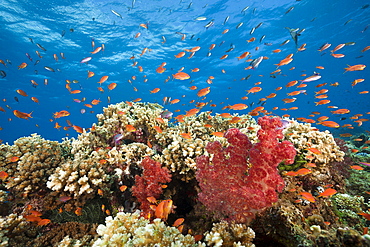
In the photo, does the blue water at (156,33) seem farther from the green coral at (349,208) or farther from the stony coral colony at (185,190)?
the green coral at (349,208)

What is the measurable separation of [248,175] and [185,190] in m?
2.41

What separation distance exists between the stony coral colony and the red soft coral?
24mm

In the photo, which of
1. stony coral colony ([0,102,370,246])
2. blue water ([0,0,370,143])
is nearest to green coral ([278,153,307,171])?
stony coral colony ([0,102,370,246])

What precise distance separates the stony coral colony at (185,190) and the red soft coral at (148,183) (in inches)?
0.9

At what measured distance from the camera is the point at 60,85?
3681 cm

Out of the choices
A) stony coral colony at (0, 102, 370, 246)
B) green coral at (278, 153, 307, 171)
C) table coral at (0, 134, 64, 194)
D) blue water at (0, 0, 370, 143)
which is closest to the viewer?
stony coral colony at (0, 102, 370, 246)

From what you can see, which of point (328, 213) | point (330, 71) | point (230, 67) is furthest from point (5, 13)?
point (330, 71)

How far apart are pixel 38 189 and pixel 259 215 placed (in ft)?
19.5

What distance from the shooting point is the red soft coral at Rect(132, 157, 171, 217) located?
392cm

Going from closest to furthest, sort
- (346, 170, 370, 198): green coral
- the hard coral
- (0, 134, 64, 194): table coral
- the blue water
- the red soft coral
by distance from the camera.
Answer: the hard coral, the red soft coral, (0, 134, 64, 194): table coral, (346, 170, 370, 198): green coral, the blue water

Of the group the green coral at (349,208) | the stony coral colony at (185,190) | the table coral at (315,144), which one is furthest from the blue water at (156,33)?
the green coral at (349,208)

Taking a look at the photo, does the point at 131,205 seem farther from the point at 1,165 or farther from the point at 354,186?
the point at 354,186

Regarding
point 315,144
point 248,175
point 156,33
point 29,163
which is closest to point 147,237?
point 248,175

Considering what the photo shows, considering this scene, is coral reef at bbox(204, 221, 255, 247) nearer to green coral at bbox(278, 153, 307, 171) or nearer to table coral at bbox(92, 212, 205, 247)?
table coral at bbox(92, 212, 205, 247)
